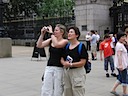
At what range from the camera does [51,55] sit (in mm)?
5785

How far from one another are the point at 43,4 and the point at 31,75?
3307cm

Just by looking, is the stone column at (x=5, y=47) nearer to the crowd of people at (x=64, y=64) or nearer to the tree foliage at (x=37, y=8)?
the crowd of people at (x=64, y=64)

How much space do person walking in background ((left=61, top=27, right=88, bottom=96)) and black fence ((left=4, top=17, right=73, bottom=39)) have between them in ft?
81.1

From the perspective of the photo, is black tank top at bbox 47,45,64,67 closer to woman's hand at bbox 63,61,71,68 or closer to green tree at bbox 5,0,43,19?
woman's hand at bbox 63,61,71,68

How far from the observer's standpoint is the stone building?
25672mm

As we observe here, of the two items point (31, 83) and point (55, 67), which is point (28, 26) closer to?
point (31, 83)

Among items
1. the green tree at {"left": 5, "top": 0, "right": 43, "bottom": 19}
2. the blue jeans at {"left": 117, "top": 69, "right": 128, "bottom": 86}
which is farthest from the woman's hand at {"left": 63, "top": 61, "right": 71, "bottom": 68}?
the green tree at {"left": 5, "top": 0, "right": 43, "bottom": 19}

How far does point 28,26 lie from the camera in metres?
35.0

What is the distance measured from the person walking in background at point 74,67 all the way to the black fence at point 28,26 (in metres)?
24.7

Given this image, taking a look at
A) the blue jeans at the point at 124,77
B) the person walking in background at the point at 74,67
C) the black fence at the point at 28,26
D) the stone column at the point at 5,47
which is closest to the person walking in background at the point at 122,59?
the blue jeans at the point at 124,77

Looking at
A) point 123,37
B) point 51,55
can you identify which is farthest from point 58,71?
point 123,37

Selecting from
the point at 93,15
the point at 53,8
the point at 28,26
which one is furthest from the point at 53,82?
the point at 53,8

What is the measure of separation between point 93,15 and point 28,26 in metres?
11.4

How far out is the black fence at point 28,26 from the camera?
3183 cm
